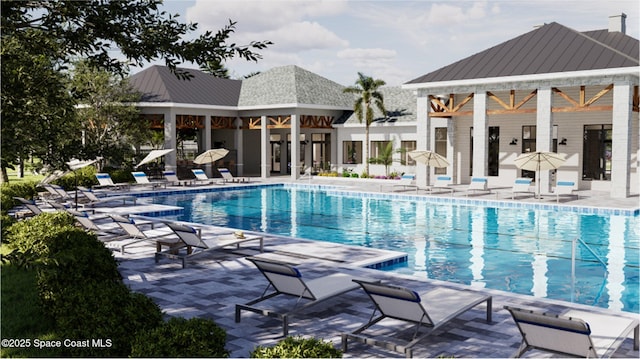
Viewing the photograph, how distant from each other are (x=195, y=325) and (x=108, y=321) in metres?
1.22

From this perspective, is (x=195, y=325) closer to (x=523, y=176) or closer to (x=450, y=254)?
(x=450, y=254)

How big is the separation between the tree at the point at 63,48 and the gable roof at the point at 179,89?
26559 mm

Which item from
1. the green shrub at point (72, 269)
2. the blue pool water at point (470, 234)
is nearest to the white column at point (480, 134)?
the blue pool water at point (470, 234)

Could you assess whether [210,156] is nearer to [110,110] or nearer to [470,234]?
[110,110]

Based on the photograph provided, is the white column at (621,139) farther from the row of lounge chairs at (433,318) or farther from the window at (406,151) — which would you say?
the row of lounge chairs at (433,318)

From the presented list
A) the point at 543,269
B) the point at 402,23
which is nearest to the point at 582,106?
the point at 402,23

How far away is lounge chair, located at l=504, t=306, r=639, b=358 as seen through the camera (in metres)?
5.65

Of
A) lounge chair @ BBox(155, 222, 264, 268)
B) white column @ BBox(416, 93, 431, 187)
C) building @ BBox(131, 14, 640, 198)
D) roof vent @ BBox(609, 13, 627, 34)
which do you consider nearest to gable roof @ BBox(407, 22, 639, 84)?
building @ BBox(131, 14, 640, 198)

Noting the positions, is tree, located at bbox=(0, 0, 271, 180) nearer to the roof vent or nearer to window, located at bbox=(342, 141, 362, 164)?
the roof vent

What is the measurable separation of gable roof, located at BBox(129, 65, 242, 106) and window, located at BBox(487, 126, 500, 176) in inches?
608

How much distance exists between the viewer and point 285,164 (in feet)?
134

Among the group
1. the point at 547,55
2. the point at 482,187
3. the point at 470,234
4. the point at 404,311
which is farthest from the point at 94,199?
the point at 547,55

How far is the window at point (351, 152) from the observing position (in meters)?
36.9

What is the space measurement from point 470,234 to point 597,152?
42.8 ft
